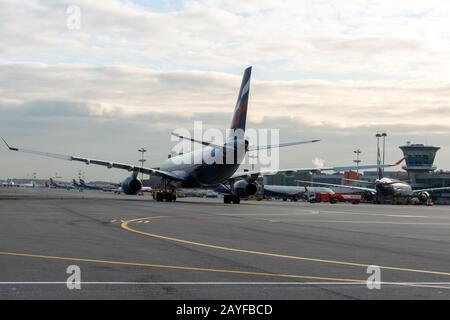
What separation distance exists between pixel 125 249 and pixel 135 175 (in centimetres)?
5189

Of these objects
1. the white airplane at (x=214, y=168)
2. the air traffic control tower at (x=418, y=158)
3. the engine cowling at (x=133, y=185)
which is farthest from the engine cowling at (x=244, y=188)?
the air traffic control tower at (x=418, y=158)

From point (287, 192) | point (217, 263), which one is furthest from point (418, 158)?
point (217, 263)

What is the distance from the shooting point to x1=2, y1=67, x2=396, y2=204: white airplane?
62.2 m

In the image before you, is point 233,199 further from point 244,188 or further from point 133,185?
point 133,185

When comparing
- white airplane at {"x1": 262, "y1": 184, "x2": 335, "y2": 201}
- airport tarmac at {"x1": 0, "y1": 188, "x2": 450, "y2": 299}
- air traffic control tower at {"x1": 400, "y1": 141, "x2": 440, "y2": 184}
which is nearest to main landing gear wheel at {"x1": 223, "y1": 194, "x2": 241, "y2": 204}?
airport tarmac at {"x1": 0, "y1": 188, "x2": 450, "y2": 299}

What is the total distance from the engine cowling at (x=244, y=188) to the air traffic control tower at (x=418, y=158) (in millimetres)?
116006

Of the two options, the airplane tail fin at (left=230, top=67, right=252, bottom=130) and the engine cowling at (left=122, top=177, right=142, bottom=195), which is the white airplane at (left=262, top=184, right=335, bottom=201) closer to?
the engine cowling at (left=122, top=177, right=142, bottom=195)

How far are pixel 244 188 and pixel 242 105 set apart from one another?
11612mm

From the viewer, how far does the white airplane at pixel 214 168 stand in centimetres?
6216

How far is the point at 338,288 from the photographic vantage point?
42.0 ft

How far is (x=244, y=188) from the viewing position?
7188cm

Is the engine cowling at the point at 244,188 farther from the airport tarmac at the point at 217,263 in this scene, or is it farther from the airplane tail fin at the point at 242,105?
the airport tarmac at the point at 217,263
